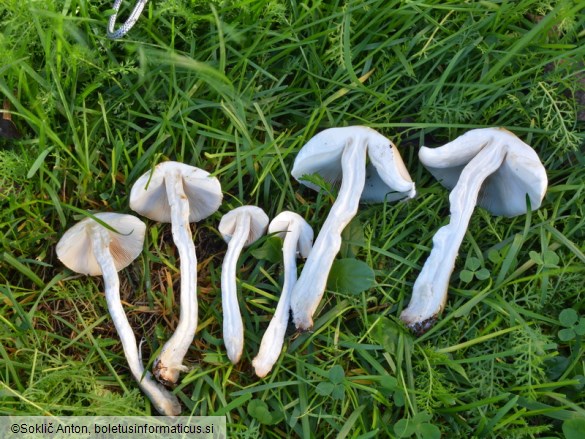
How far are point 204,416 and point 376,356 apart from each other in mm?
917

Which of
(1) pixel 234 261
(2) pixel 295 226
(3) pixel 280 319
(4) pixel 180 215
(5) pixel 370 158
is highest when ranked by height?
(5) pixel 370 158

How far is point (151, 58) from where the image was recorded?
10.1ft

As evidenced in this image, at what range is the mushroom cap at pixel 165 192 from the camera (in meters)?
2.95

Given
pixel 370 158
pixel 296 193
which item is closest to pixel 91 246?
pixel 296 193

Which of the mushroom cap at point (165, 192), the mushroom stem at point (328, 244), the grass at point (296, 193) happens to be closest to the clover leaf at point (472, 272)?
the grass at point (296, 193)

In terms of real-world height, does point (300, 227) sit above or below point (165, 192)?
below

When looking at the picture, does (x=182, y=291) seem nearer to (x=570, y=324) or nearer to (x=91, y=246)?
(x=91, y=246)

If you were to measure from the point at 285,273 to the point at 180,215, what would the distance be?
0.62 m

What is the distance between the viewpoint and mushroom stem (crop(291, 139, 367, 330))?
290 cm

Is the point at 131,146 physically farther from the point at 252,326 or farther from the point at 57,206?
the point at 252,326

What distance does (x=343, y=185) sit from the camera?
2.96m

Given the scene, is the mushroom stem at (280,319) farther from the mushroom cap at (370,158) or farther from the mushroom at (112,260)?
the mushroom at (112,260)

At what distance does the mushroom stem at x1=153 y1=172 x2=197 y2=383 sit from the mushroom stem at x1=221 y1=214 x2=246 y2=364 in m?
0.16

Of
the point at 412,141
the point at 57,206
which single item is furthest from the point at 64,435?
the point at 412,141
